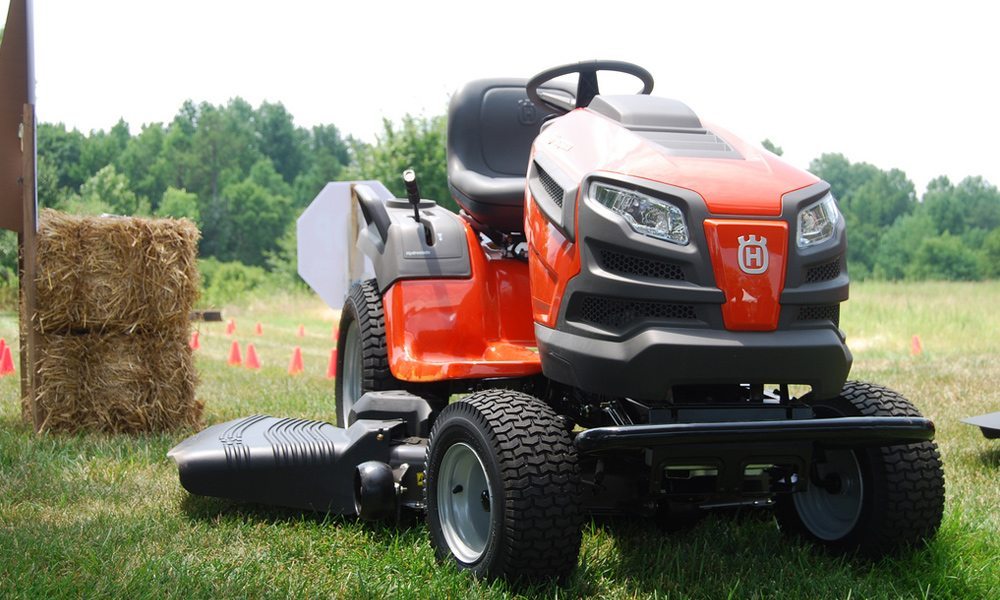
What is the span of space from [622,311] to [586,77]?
1179 mm

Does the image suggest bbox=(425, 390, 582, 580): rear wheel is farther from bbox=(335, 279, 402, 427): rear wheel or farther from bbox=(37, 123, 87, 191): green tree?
bbox=(37, 123, 87, 191): green tree

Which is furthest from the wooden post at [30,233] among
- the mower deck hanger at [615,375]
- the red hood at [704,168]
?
the red hood at [704,168]

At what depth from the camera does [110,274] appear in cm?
617

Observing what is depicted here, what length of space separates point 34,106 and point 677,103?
410 centimetres

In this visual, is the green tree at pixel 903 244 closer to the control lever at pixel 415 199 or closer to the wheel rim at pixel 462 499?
the control lever at pixel 415 199

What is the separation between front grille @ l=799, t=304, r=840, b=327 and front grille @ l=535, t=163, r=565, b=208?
80cm

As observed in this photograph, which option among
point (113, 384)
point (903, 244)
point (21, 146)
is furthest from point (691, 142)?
point (903, 244)

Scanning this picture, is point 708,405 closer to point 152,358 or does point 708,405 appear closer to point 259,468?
point 259,468

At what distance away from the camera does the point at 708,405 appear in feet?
10.4

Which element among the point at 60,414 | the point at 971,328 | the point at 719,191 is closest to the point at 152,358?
the point at 60,414

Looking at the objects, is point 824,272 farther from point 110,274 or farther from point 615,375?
point 110,274

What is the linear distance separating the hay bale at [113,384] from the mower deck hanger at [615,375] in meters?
2.10

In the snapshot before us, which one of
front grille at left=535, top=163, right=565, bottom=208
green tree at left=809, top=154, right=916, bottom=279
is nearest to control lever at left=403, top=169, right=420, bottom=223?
front grille at left=535, top=163, right=565, bottom=208

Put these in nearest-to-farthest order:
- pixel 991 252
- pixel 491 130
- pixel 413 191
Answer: pixel 413 191 → pixel 491 130 → pixel 991 252
